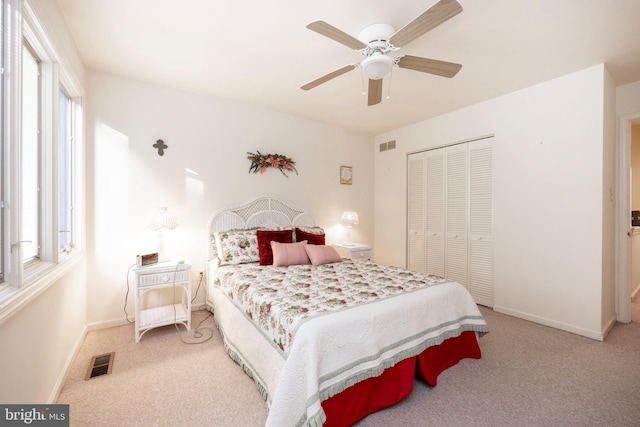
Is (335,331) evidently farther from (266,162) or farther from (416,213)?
(416,213)

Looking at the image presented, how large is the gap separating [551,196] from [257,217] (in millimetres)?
3465

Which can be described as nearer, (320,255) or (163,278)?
(163,278)

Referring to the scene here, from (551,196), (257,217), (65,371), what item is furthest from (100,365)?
(551,196)

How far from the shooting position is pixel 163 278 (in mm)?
2705

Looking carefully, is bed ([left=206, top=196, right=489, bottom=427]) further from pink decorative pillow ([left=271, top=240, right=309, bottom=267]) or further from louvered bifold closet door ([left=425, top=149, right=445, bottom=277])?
louvered bifold closet door ([left=425, top=149, right=445, bottom=277])

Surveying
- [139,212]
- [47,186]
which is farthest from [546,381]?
[139,212]

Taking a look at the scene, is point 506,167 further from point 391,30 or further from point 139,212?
point 139,212

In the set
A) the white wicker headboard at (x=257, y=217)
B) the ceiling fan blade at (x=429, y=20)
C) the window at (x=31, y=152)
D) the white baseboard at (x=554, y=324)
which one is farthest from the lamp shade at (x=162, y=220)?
the white baseboard at (x=554, y=324)

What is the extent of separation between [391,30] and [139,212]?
304 cm

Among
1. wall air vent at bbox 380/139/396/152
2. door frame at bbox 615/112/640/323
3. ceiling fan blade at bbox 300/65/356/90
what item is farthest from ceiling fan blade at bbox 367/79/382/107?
door frame at bbox 615/112/640/323

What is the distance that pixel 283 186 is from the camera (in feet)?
13.3

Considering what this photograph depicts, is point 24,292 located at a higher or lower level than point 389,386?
higher

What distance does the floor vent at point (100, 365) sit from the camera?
2.08 metres

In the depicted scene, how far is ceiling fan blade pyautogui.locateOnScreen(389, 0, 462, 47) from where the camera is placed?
1.51m
